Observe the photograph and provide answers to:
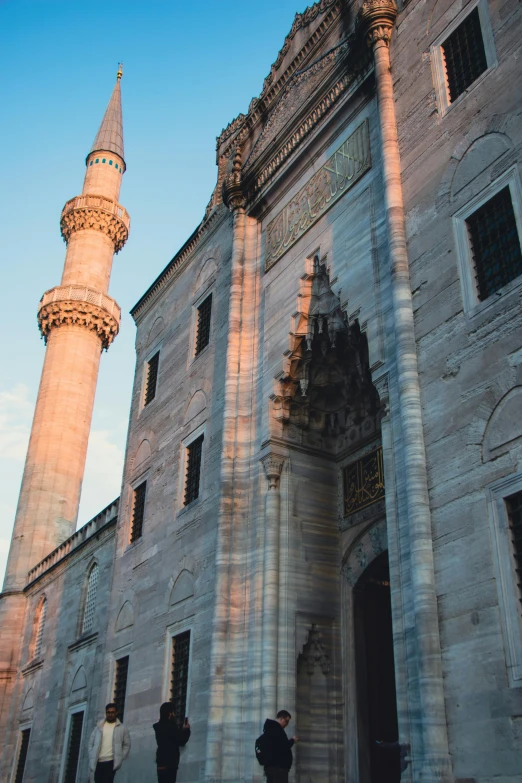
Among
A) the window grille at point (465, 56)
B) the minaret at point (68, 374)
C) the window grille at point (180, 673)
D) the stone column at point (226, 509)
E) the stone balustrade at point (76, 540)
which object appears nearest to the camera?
the window grille at point (465, 56)

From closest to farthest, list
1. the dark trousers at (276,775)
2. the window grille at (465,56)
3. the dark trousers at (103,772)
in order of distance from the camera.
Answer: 1. the dark trousers at (276,775)
2. the dark trousers at (103,772)
3. the window grille at (465,56)

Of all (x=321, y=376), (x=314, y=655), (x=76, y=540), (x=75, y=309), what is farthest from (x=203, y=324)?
(x=75, y=309)

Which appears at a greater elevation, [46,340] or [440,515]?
[46,340]

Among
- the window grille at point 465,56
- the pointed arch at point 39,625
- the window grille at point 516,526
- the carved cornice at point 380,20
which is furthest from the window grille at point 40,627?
the window grille at point 465,56

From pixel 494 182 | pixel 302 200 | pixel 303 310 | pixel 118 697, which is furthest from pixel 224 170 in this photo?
pixel 118 697

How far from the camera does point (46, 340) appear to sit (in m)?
27.6

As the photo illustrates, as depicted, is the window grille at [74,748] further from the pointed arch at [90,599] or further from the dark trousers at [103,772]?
the dark trousers at [103,772]

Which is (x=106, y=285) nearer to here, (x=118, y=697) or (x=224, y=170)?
(x=224, y=170)

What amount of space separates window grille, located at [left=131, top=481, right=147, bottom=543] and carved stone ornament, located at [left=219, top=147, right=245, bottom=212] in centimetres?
551

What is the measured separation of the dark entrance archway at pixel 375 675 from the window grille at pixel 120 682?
16.0ft

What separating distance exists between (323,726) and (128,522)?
664cm

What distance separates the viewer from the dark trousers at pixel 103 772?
8188 mm

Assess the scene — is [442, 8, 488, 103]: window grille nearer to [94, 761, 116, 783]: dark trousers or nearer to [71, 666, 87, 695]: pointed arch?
[94, 761, 116, 783]: dark trousers

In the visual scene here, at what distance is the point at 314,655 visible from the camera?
10.0 meters
